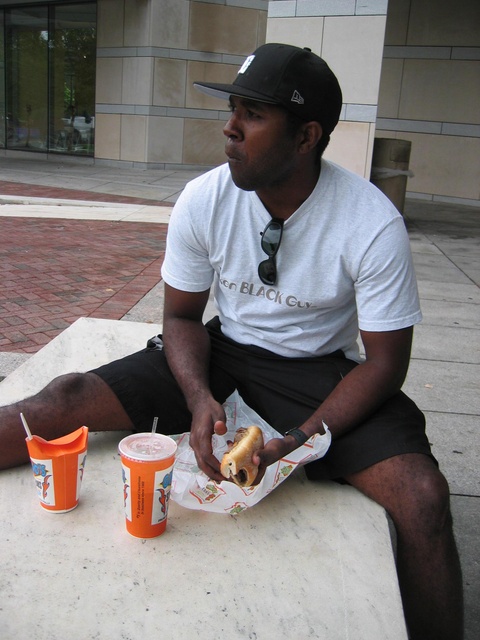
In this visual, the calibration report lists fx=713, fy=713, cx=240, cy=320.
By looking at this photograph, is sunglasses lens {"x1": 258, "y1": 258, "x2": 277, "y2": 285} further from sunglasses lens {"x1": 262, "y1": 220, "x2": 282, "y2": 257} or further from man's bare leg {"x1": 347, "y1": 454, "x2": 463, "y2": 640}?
man's bare leg {"x1": 347, "y1": 454, "x2": 463, "y2": 640}

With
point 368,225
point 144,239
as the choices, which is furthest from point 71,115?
point 368,225

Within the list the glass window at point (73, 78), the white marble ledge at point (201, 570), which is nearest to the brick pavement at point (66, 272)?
the white marble ledge at point (201, 570)

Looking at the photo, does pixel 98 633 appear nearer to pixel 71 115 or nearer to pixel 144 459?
pixel 144 459

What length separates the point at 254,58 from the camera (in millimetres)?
2266

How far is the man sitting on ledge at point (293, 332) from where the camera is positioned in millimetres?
2016

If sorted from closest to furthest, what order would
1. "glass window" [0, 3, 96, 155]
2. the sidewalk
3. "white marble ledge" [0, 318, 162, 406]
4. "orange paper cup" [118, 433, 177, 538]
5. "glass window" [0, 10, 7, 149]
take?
1. "orange paper cup" [118, 433, 177, 538]
2. "white marble ledge" [0, 318, 162, 406]
3. the sidewalk
4. "glass window" [0, 3, 96, 155]
5. "glass window" [0, 10, 7, 149]

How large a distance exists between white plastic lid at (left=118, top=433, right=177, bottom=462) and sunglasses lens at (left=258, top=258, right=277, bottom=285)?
2.18 ft

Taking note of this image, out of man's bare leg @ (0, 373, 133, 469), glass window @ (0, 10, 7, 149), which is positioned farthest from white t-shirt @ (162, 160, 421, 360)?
glass window @ (0, 10, 7, 149)

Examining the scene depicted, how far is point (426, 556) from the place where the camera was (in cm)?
195

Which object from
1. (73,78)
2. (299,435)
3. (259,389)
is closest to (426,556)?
(299,435)

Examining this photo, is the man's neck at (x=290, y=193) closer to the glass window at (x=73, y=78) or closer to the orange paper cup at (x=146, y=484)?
the orange paper cup at (x=146, y=484)

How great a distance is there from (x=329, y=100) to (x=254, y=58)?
10.7 inches

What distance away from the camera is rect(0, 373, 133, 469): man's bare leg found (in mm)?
2178

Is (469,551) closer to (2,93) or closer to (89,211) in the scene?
(89,211)
